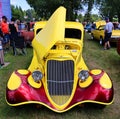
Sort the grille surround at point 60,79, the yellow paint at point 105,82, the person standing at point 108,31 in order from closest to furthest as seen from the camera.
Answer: the grille surround at point 60,79, the yellow paint at point 105,82, the person standing at point 108,31

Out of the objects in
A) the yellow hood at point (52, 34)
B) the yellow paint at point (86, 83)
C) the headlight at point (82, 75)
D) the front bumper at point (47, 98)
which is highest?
the yellow hood at point (52, 34)

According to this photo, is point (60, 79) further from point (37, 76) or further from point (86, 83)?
point (86, 83)

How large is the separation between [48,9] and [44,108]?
84.6 ft

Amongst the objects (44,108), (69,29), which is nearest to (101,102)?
(44,108)

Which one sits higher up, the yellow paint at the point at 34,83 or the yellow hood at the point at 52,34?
the yellow hood at the point at 52,34

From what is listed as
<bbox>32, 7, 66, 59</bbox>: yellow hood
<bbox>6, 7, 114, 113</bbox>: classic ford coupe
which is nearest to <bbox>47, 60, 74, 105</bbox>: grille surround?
<bbox>6, 7, 114, 113</bbox>: classic ford coupe

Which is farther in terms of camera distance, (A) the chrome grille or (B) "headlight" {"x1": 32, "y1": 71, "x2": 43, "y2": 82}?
(B) "headlight" {"x1": 32, "y1": 71, "x2": 43, "y2": 82}

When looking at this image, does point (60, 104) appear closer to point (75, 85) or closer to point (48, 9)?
point (75, 85)

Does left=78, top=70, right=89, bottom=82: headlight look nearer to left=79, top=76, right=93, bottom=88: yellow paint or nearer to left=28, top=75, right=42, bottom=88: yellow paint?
left=79, top=76, right=93, bottom=88: yellow paint

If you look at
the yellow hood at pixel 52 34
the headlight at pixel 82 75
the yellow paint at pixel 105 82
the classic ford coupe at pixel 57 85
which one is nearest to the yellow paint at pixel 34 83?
the classic ford coupe at pixel 57 85

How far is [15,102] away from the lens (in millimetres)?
5836

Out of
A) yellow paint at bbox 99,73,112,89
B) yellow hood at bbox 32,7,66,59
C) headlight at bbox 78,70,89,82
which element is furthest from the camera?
headlight at bbox 78,70,89,82

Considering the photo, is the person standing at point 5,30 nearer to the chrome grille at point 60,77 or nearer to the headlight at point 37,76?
the headlight at point 37,76

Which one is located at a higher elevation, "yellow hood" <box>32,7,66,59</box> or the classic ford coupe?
"yellow hood" <box>32,7,66,59</box>
